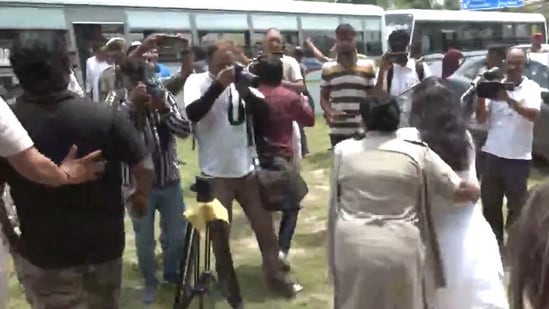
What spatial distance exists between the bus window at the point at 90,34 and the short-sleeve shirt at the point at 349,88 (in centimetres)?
992

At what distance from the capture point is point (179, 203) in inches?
238

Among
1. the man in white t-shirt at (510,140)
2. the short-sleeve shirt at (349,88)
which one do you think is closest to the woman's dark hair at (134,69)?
the short-sleeve shirt at (349,88)

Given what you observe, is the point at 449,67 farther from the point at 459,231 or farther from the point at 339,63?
the point at 459,231

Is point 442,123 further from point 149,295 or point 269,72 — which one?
point 149,295

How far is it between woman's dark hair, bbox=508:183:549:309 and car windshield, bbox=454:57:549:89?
994 cm

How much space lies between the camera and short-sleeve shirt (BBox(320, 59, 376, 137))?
716 centimetres

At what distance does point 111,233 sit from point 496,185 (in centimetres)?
382

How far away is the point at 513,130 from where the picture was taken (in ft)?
22.3

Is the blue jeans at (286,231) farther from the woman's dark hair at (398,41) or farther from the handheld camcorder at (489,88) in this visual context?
the handheld camcorder at (489,88)

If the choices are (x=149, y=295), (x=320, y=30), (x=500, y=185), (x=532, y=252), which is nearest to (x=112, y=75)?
(x=149, y=295)

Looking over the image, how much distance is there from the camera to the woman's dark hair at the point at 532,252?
150cm

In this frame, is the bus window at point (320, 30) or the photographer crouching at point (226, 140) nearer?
the photographer crouching at point (226, 140)

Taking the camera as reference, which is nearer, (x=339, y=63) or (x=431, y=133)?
(x=431, y=133)

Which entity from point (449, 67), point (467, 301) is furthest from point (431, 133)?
point (449, 67)
